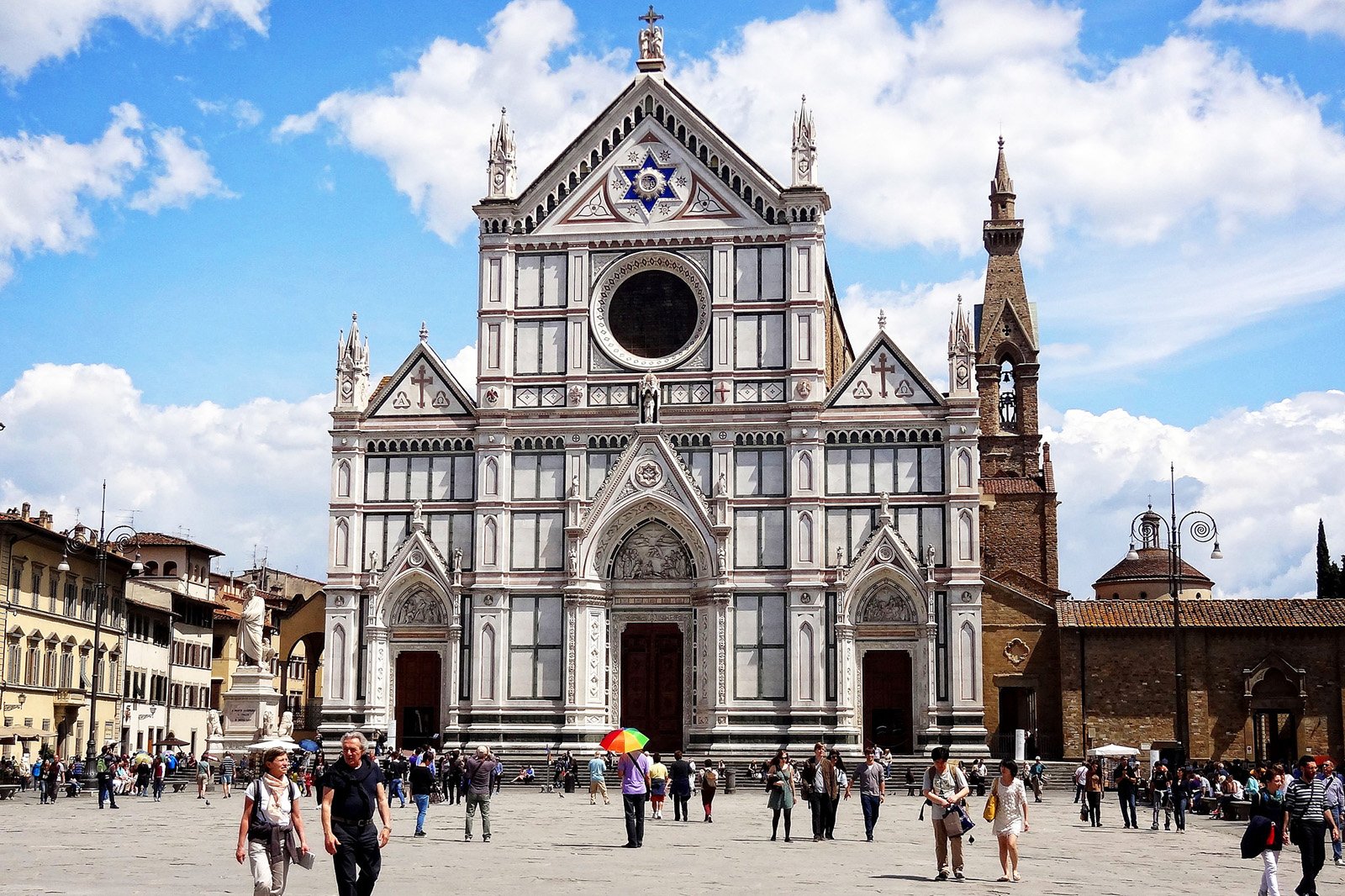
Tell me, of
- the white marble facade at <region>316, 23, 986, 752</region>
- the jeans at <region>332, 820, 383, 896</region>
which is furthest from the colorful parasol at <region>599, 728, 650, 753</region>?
the white marble facade at <region>316, 23, 986, 752</region>

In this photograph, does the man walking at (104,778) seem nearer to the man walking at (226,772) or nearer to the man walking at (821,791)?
Answer: the man walking at (226,772)

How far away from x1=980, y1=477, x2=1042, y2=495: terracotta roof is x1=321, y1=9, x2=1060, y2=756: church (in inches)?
741

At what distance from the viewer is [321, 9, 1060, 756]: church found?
1838 inches

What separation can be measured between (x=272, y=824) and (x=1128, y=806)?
2331 centimetres

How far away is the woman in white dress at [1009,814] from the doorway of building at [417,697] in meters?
30.6

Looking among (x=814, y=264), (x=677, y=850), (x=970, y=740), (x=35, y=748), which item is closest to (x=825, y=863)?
(x=677, y=850)

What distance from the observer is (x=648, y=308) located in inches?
1938

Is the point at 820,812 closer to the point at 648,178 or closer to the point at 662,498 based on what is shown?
the point at 662,498

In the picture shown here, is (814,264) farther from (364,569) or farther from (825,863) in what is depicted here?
(825,863)

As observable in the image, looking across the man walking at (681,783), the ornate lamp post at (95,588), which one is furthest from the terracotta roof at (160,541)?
the man walking at (681,783)

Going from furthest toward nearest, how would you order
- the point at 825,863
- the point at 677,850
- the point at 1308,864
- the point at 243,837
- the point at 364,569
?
1. the point at 364,569
2. the point at 677,850
3. the point at 825,863
4. the point at 1308,864
5. the point at 243,837

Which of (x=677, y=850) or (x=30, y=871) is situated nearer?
(x=30, y=871)

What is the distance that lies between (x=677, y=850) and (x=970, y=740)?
23.3m

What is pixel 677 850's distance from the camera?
24.0m
